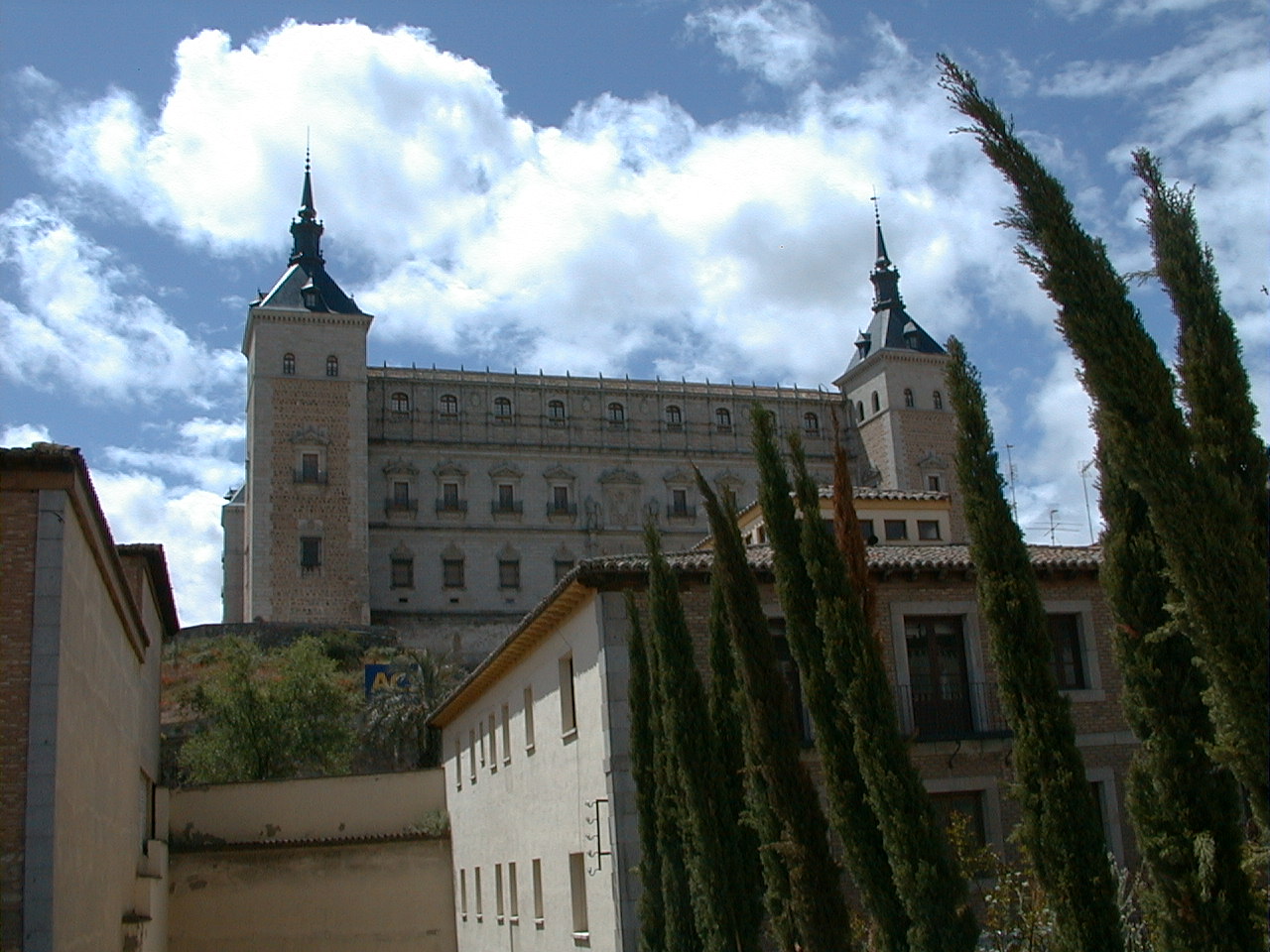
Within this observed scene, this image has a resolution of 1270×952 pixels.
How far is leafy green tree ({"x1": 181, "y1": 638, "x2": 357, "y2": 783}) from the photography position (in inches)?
1464

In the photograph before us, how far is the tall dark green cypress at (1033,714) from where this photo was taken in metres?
9.16

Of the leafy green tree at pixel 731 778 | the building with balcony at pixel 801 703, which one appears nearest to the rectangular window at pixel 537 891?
the building with balcony at pixel 801 703

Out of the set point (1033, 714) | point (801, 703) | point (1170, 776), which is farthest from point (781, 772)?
point (801, 703)

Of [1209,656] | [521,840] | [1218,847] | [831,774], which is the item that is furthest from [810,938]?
[521,840]

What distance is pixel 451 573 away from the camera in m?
65.8

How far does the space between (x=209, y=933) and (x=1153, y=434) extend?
2588cm

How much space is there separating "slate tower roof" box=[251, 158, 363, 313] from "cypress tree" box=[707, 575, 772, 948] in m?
53.6

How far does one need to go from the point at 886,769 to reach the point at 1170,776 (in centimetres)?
272

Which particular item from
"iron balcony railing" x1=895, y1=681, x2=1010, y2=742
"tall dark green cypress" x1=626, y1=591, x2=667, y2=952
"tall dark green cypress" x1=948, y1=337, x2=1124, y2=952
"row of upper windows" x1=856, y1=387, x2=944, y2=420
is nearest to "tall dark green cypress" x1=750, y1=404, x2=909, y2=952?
"tall dark green cypress" x1=948, y1=337, x2=1124, y2=952

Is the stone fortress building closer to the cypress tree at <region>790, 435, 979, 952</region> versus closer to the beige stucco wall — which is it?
the beige stucco wall

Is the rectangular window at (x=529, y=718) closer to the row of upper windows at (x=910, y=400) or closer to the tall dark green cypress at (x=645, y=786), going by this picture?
the tall dark green cypress at (x=645, y=786)

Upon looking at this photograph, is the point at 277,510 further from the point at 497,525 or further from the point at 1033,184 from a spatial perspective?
the point at 1033,184

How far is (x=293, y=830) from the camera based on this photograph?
98.0ft

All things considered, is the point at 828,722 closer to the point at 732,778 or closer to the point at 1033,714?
the point at 1033,714
